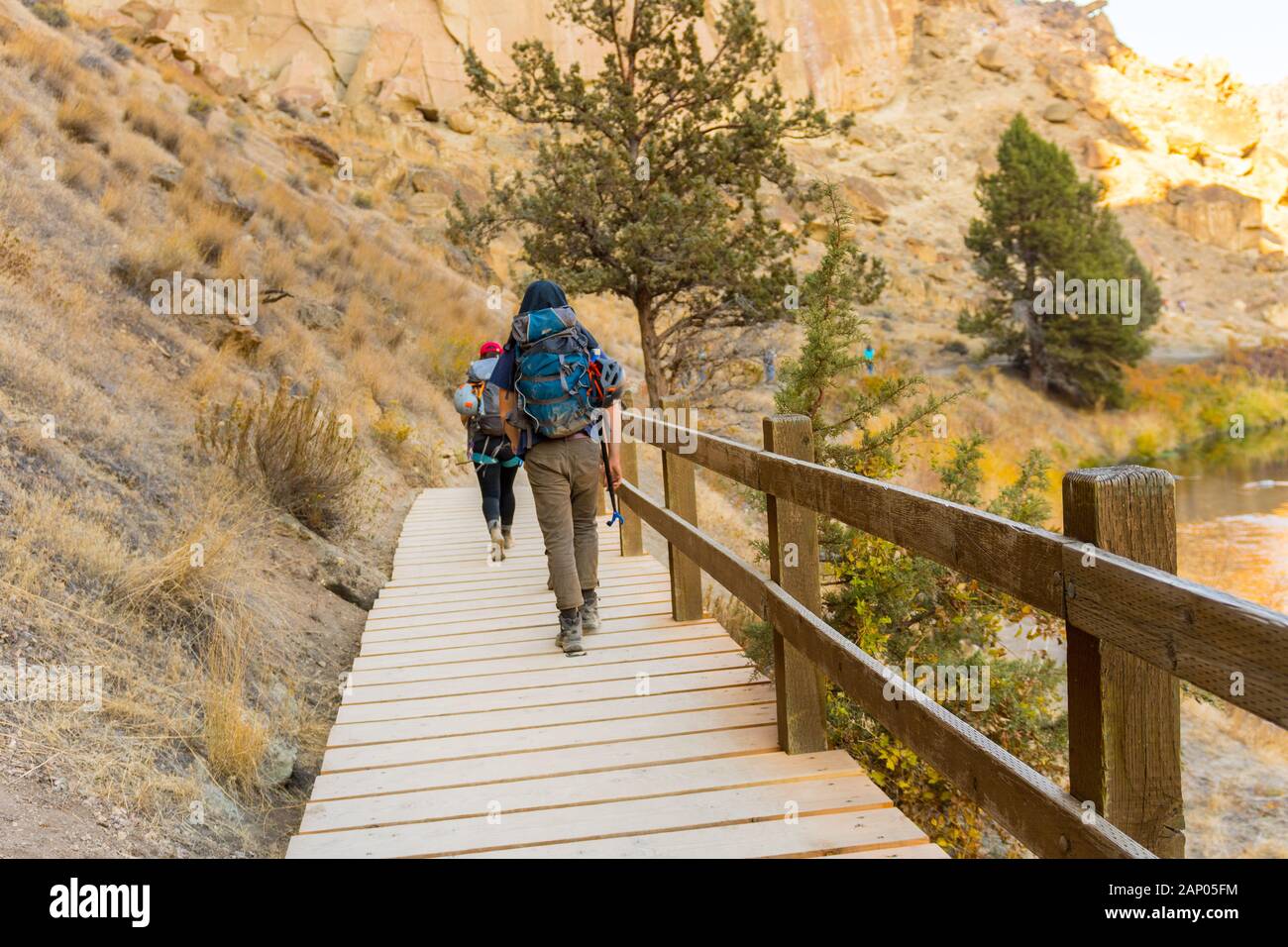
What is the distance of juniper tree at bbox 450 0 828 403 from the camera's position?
13.3 meters

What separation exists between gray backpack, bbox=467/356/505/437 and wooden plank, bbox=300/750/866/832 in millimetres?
3683

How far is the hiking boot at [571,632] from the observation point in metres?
5.10

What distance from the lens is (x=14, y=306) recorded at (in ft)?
22.9

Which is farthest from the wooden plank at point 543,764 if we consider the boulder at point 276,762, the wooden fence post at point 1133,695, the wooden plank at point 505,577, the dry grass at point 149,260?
the dry grass at point 149,260

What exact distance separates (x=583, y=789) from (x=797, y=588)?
1051 mm

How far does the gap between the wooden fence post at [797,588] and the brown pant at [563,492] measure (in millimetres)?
1556

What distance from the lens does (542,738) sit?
400cm

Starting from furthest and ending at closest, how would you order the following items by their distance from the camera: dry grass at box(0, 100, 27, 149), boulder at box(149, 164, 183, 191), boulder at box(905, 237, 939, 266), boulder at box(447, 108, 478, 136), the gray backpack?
boulder at box(905, 237, 939, 266) → boulder at box(447, 108, 478, 136) → boulder at box(149, 164, 183, 191) → dry grass at box(0, 100, 27, 149) → the gray backpack

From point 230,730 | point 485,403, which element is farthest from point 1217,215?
point 230,730

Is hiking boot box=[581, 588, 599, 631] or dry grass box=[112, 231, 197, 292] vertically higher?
dry grass box=[112, 231, 197, 292]

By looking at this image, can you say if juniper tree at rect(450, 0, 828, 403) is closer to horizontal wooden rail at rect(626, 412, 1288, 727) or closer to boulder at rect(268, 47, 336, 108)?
horizontal wooden rail at rect(626, 412, 1288, 727)

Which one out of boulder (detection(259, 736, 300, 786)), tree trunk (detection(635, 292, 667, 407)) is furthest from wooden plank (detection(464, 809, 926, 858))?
tree trunk (detection(635, 292, 667, 407))
